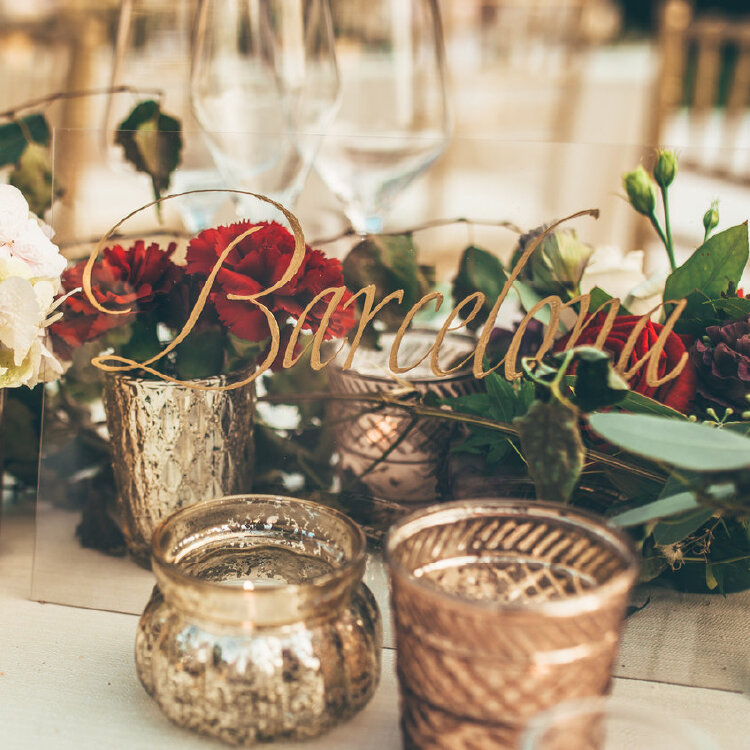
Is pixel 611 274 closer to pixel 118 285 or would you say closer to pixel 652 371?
pixel 652 371

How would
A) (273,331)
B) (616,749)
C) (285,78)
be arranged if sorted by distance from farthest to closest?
(285,78)
(273,331)
(616,749)

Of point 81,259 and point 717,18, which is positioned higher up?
point 717,18

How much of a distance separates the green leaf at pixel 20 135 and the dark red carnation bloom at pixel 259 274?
23 centimetres

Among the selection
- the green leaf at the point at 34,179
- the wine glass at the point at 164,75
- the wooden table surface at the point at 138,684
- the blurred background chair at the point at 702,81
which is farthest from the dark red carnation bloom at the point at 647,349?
the blurred background chair at the point at 702,81

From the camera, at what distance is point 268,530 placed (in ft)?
1.32

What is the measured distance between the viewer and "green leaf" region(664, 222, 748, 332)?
430 mm

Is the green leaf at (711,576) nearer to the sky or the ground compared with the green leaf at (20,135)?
nearer to the ground

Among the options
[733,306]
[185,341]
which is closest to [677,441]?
[733,306]

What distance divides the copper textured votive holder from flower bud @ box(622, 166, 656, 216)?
0.20 m

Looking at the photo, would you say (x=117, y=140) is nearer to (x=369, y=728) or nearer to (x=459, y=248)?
(x=459, y=248)

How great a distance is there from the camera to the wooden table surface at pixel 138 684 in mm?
348

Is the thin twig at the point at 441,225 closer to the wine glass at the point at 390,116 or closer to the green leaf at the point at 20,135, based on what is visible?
the wine glass at the point at 390,116

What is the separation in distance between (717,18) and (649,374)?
15.6 feet

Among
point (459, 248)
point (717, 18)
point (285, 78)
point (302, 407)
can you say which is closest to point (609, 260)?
point (459, 248)
